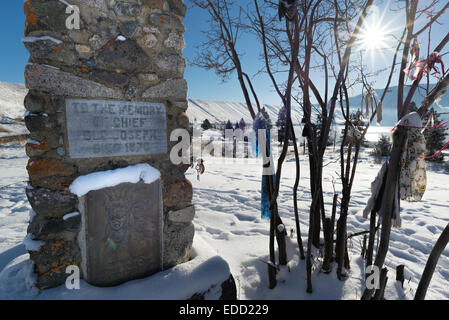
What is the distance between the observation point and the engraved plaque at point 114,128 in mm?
1548

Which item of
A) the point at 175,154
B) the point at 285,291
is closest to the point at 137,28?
the point at 175,154

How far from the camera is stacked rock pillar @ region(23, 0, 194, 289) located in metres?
1.43

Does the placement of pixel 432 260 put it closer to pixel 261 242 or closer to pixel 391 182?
pixel 391 182

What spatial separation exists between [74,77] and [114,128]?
0.41m

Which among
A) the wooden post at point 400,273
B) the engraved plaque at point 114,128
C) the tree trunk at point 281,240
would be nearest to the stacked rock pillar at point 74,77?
the engraved plaque at point 114,128

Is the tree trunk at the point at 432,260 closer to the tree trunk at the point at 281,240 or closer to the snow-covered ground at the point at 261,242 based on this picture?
the snow-covered ground at the point at 261,242

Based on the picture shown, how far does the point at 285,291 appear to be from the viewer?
6.55ft

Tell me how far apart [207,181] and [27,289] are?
4911 mm

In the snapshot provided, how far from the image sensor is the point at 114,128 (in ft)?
5.49

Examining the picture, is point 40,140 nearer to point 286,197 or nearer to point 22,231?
point 22,231

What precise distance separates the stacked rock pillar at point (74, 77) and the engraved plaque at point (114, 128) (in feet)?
0.13

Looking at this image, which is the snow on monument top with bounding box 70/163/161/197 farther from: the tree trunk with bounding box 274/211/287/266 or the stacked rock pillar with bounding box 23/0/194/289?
the tree trunk with bounding box 274/211/287/266

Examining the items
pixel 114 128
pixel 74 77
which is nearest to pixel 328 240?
pixel 114 128

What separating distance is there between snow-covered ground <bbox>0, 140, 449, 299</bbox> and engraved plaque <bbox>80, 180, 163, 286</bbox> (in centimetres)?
14
